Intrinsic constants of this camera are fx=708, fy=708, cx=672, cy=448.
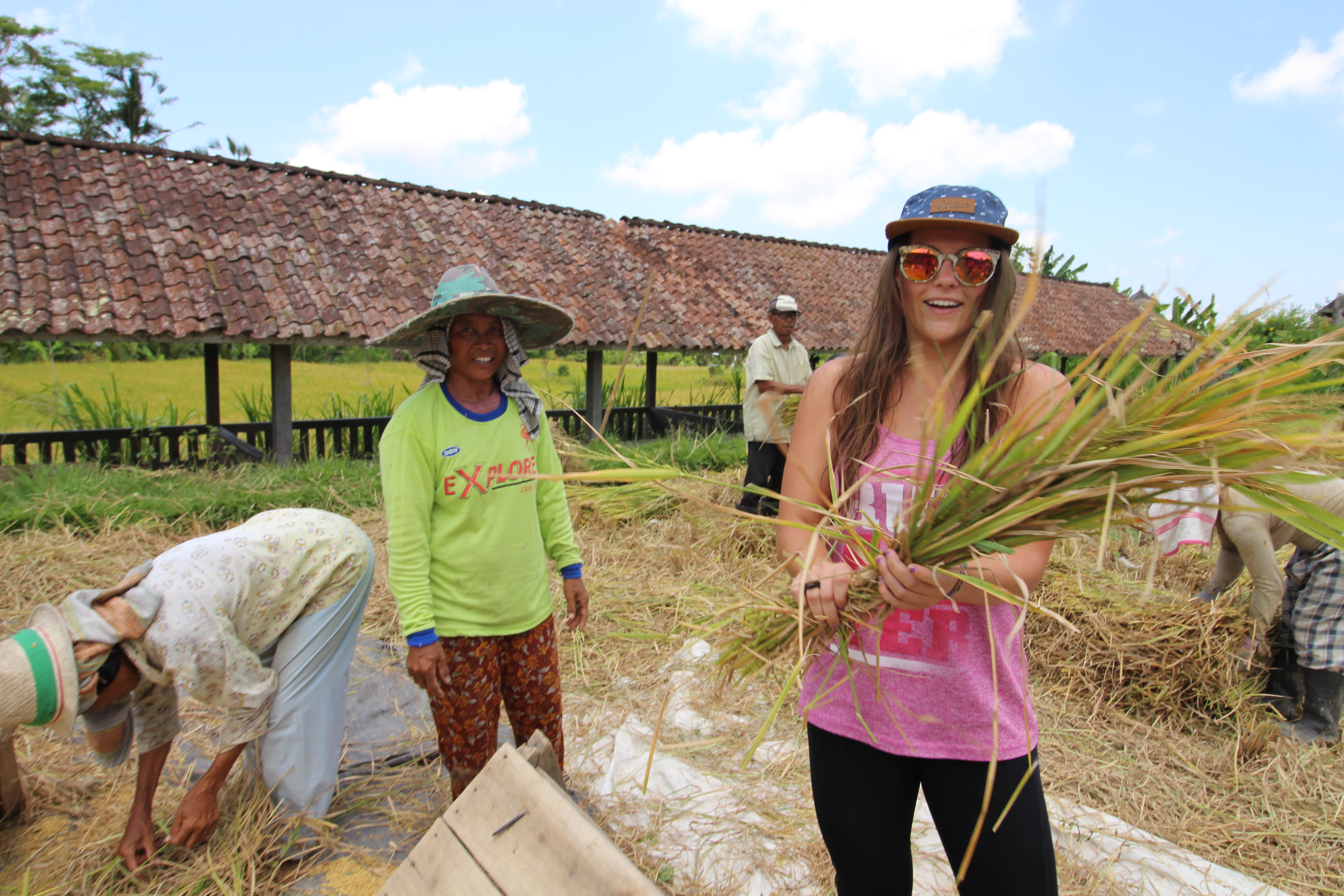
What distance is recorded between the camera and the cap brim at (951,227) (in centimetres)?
122

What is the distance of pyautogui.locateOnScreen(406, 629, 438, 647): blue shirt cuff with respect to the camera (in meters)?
1.75

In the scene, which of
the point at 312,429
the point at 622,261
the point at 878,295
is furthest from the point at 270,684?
the point at 622,261

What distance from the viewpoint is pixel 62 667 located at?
61.5 inches

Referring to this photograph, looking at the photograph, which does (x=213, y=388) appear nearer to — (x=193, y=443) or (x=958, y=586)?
(x=193, y=443)

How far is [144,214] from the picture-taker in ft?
22.1

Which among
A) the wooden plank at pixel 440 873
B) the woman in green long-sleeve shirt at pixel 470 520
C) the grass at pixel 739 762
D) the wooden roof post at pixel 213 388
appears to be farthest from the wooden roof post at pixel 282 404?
the wooden plank at pixel 440 873

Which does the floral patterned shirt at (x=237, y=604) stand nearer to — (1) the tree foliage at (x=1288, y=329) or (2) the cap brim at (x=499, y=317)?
(2) the cap brim at (x=499, y=317)

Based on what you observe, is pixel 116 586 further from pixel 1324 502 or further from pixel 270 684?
pixel 1324 502

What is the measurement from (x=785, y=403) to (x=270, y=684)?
3275mm

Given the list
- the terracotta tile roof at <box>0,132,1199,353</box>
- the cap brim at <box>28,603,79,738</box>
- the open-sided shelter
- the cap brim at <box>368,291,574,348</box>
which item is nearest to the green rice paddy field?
the open-sided shelter

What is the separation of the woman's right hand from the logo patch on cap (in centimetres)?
64

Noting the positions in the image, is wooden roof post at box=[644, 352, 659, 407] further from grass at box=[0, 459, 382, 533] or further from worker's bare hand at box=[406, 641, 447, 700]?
worker's bare hand at box=[406, 641, 447, 700]

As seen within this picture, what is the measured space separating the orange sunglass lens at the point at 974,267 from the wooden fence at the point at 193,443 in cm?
493

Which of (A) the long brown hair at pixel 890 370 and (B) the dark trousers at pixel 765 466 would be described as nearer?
(A) the long brown hair at pixel 890 370
